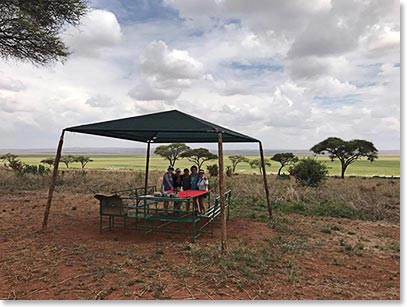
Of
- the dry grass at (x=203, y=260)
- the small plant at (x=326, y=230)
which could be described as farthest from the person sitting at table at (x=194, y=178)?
the small plant at (x=326, y=230)

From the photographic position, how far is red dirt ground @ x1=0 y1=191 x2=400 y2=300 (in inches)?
142

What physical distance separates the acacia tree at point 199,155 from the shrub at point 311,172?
19.7 m

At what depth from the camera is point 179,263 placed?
4.49 metres

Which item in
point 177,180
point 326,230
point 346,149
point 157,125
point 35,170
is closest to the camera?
point 157,125

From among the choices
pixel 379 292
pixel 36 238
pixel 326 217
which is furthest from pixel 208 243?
pixel 326 217

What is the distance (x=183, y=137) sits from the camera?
9.58m

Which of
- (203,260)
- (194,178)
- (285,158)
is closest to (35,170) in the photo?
(194,178)

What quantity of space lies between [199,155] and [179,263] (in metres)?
32.3

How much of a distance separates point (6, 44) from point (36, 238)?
6.91 metres

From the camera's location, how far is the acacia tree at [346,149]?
101 ft

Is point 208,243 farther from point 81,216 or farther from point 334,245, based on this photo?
point 81,216

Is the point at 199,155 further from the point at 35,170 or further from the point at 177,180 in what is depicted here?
the point at 177,180

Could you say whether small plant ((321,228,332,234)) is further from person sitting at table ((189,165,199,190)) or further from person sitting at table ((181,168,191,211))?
person sitting at table ((181,168,191,211))

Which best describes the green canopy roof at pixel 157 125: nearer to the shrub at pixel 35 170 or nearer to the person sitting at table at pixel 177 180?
the person sitting at table at pixel 177 180
